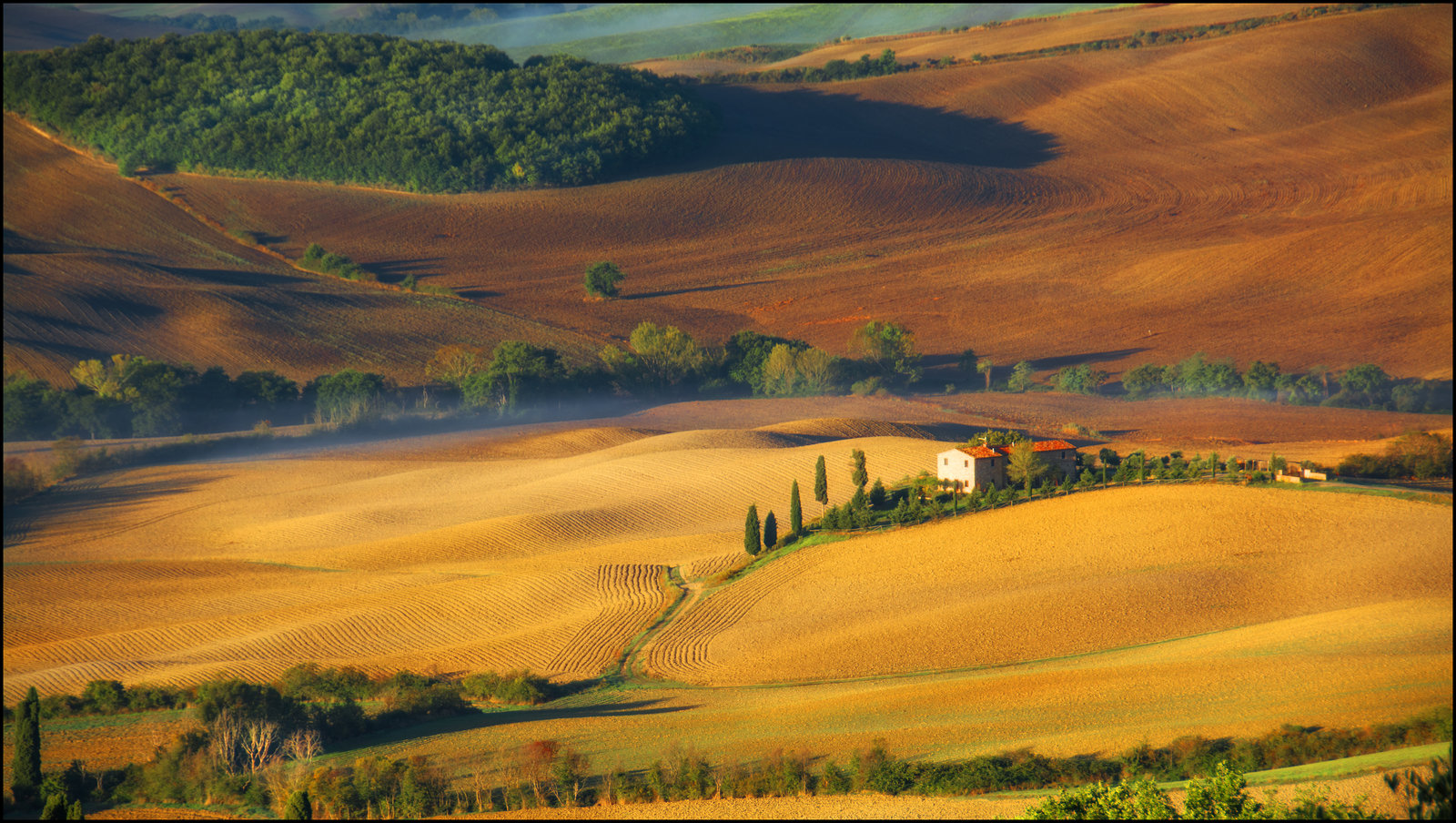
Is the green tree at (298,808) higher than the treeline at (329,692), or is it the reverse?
the treeline at (329,692)

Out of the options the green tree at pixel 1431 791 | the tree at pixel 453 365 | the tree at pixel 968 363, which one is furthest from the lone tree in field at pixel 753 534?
the tree at pixel 968 363

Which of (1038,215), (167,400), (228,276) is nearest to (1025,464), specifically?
(167,400)

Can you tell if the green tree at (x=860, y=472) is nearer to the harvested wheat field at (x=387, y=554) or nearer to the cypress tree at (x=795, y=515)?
the cypress tree at (x=795, y=515)

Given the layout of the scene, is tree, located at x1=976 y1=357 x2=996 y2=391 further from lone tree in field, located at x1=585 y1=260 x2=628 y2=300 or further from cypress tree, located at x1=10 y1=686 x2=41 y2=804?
cypress tree, located at x1=10 y1=686 x2=41 y2=804

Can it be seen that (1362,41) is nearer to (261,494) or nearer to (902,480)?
(902,480)

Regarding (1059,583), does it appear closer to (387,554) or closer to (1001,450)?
(1001,450)

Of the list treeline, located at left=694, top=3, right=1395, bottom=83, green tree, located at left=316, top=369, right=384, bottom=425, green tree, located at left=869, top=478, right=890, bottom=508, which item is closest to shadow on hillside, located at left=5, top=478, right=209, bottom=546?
green tree, located at left=316, top=369, right=384, bottom=425

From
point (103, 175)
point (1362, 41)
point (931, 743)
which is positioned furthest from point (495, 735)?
point (1362, 41)

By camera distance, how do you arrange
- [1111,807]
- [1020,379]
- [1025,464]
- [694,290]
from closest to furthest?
[1111,807]
[1025,464]
[1020,379]
[694,290]
